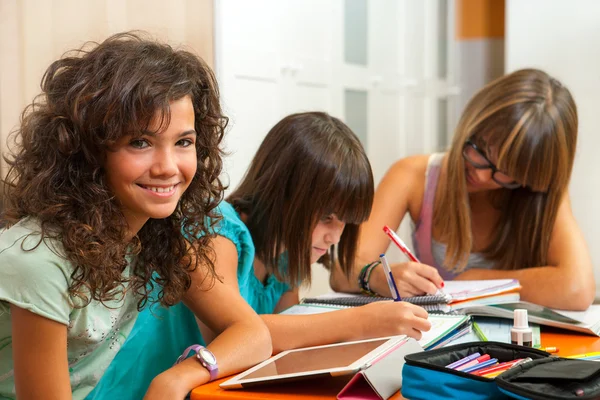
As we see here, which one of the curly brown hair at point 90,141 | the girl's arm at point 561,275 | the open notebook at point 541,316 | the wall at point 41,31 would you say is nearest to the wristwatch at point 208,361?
the curly brown hair at point 90,141

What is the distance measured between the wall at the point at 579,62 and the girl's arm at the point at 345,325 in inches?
66.3

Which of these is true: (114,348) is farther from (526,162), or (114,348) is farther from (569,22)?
(569,22)

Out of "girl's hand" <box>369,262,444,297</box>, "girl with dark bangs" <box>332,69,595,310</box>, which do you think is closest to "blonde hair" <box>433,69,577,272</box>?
"girl with dark bangs" <box>332,69,595,310</box>

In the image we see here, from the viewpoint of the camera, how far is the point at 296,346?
1.25 metres

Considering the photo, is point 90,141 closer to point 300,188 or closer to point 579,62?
point 300,188

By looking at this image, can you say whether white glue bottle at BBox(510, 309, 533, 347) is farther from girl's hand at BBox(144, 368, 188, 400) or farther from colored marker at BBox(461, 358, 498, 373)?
girl's hand at BBox(144, 368, 188, 400)

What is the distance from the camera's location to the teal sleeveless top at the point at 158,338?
136 centimetres

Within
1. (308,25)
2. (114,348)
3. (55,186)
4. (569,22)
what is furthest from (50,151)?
(569,22)

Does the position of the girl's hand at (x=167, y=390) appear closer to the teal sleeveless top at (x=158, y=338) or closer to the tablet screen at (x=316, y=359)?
the tablet screen at (x=316, y=359)

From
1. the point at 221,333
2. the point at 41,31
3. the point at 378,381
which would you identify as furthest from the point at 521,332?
the point at 41,31

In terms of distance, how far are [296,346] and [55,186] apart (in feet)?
1.55

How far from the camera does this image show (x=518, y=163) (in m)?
1.75

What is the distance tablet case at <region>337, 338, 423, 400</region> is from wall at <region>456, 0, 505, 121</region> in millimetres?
2860

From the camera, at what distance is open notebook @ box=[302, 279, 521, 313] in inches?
56.4
